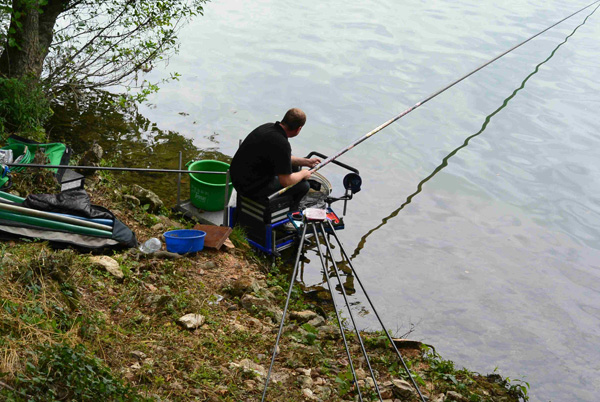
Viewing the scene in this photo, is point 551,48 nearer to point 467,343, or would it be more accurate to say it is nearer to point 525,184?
point 525,184

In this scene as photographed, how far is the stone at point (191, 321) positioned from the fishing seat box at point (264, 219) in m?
1.78

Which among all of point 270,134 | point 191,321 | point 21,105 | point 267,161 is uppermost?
point 270,134

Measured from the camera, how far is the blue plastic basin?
17.4 feet

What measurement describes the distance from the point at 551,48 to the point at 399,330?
1168 centimetres

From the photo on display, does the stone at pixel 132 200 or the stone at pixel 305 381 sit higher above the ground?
the stone at pixel 132 200

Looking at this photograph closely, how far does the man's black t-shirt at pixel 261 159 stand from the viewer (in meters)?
5.76

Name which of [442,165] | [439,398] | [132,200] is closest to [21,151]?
[132,200]

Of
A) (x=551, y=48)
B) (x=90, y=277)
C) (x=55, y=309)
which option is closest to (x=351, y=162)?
(x=90, y=277)

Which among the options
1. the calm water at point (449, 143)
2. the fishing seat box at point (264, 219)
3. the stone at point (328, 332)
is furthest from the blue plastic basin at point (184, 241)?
the calm water at point (449, 143)

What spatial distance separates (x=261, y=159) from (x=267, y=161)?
60mm

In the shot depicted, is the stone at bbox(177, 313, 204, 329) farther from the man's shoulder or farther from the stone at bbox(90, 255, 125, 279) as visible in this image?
the man's shoulder

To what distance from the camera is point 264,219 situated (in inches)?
235

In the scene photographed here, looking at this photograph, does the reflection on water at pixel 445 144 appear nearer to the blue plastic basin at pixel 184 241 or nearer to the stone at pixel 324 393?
the blue plastic basin at pixel 184 241

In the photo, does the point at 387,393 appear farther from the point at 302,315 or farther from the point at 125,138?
the point at 125,138
